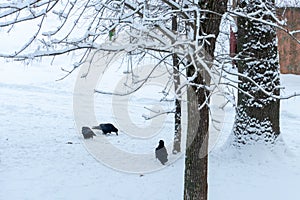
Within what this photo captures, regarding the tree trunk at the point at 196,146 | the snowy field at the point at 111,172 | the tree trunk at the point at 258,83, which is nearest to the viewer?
the tree trunk at the point at 196,146

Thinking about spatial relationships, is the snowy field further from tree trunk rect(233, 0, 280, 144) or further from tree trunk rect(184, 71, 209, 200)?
tree trunk rect(184, 71, 209, 200)

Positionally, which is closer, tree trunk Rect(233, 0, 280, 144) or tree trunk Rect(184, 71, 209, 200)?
tree trunk Rect(184, 71, 209, 200)

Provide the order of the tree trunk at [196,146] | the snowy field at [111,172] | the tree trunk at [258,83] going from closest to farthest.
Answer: the tree trunk at [196,146] < the snowy field at [111,172] < the tree trunk at [258,83]

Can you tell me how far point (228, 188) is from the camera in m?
5.05

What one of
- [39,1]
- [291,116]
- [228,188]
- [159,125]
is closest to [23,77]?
[159,125]

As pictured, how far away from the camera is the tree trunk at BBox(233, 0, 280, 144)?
19.3 feet

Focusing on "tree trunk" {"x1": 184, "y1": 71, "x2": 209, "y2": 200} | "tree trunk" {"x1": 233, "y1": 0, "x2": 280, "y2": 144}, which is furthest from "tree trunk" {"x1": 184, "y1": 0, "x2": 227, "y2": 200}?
"tree trunk" {"x1": 233, "y1": 0, "x2": 280, "y2": 144}

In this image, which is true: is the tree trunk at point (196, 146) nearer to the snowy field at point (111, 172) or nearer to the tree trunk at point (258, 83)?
the snowy field at point (111, 172)

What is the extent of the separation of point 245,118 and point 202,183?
2.64 metres

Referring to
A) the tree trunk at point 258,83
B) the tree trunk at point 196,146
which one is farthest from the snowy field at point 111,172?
the tree trunk at point 196,146

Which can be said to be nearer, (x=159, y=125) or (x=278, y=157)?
(x=278, y=157)

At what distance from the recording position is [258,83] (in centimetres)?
585

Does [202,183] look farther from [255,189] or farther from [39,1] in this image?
[39,1]

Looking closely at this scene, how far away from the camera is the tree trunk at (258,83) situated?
19.3 ft
